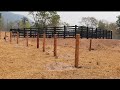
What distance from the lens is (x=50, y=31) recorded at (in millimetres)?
35250

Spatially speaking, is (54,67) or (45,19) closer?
(54,67)

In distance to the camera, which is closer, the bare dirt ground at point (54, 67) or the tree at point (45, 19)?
the bare dirt ground at point (54, 67)

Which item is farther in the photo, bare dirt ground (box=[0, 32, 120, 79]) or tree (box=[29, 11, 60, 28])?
tree (box=[29, 11, 60, 28])
